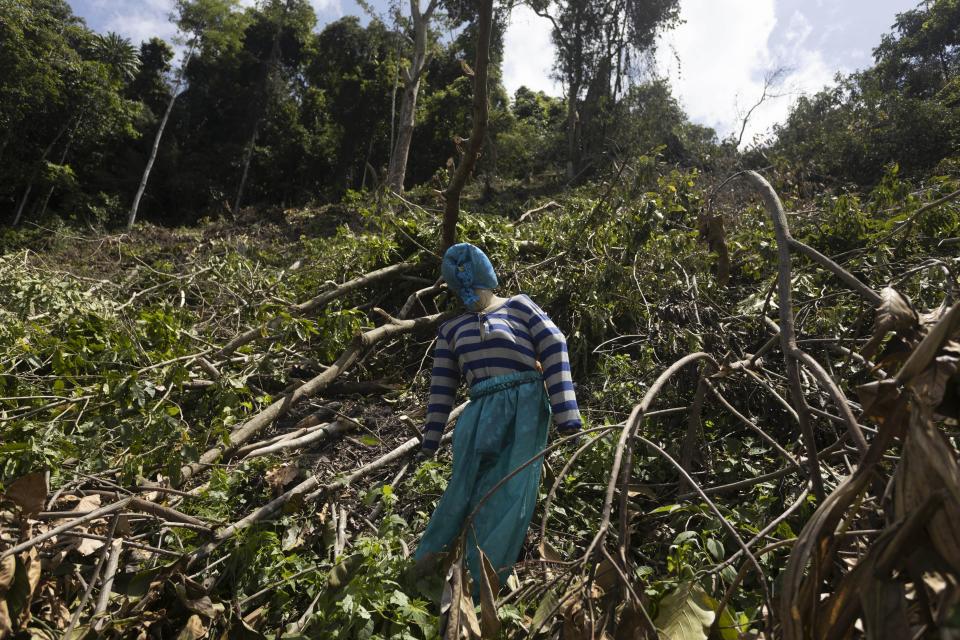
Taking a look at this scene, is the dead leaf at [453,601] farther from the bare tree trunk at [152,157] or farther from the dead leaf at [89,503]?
the bare tree trunk at [152,157]

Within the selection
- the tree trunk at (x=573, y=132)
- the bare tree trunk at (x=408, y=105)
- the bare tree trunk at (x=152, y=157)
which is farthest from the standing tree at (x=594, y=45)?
the bare tree trunk at (x=152, y=157)

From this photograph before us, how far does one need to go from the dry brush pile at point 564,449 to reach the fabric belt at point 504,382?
0.44 meters

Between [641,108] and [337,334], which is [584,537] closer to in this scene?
[337,334]

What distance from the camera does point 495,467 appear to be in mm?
2299

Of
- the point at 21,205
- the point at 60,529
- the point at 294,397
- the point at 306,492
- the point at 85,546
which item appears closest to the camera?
the point at 60,529

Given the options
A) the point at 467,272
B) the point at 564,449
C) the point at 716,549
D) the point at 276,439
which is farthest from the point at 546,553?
the point at 276,439

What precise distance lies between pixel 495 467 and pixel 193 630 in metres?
1.17

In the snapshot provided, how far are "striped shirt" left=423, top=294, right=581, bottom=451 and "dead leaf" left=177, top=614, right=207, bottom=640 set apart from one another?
101cm

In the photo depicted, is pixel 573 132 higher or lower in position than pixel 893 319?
higher

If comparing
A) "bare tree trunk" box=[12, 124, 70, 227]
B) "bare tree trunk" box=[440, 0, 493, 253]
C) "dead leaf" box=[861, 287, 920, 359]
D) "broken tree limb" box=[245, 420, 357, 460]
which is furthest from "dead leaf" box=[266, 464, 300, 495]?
"bare tree trunk" box=[12, 124, 70, 227]

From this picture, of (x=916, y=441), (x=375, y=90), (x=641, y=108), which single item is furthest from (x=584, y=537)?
(x=375, y=90)

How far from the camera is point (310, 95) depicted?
Answer: 20.8m

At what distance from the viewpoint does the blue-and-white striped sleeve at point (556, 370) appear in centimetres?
221

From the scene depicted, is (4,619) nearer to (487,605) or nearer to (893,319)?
(487,605)
